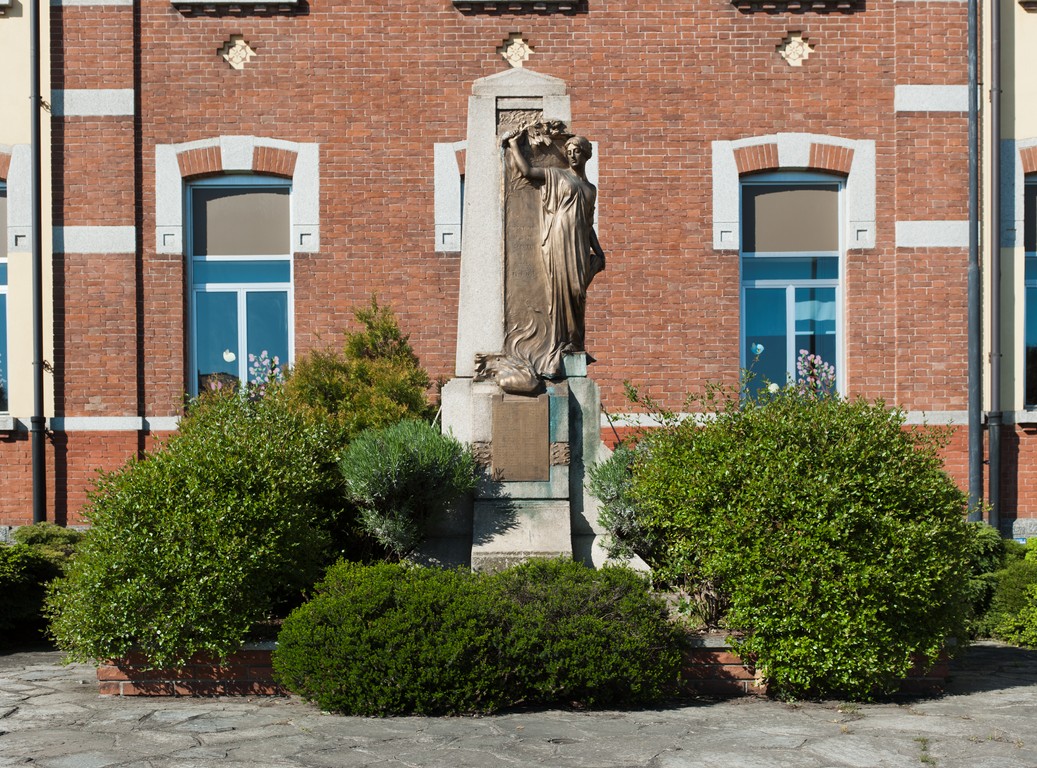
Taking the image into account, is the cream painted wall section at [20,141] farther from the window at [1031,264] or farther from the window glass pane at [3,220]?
the window at [1031,264]

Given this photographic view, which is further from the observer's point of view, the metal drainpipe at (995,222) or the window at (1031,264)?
the window at (1031,264)

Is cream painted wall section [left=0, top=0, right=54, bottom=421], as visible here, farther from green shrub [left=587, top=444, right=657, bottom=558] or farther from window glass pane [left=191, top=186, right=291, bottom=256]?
green shrub [left=587, top=444, right=657, bottom=558]

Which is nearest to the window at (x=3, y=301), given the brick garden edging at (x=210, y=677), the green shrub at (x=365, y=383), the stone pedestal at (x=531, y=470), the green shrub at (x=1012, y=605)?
the green shrub at (x=365, y=383)

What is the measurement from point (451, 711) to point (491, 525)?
216cm

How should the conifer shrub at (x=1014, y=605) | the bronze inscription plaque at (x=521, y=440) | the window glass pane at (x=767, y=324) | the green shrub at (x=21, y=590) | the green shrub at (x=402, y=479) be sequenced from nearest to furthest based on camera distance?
the green shrub at (x=402, y=479) < the bronze inscription plaque at (x=521, y=440) < the green shrub at (x=21, y=590) < the conifer shrub at (x=1014, y=605) < the window glass pane at (x=767, y=324)

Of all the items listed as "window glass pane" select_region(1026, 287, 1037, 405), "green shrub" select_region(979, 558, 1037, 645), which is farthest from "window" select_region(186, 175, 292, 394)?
"window glass pane" select_region(1026, 287, 1037, 405)

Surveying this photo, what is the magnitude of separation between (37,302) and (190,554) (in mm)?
7563

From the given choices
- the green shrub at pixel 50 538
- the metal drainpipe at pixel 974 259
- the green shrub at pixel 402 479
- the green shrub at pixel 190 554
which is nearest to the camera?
the green shrub at pixel 190 554

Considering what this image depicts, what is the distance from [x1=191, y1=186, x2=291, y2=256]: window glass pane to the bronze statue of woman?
19.2 ft

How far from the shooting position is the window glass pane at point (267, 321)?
15195 mm

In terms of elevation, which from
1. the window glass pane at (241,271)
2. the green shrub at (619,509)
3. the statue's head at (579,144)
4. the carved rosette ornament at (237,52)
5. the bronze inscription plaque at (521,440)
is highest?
the carved rosette ornament at (237,52)

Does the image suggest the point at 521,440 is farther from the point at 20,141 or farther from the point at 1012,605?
the point at 20,141

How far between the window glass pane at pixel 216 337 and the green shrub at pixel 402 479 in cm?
605

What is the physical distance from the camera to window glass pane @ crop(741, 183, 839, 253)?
15.2m
